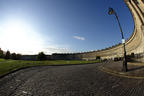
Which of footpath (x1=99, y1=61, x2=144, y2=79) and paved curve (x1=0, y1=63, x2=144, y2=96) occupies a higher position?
footpath (x1=99, y1=61, x2=144, y2=79)

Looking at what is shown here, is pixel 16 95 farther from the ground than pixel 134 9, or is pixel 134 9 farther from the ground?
pixel 134 9

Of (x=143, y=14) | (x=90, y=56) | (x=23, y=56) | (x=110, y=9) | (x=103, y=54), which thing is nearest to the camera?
(x=110, y=9)

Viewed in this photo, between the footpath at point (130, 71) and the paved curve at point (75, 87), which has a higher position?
the footpath at point (130, 71)

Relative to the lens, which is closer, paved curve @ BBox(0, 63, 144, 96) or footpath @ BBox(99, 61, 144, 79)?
paved curve @ BBox(0, 63, 144, 96)

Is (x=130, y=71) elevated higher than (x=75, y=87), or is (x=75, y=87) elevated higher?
(x=130, y=71)

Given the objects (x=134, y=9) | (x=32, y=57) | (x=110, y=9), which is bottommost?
(x=32, y=57)

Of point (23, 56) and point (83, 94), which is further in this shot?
point (23, 56)

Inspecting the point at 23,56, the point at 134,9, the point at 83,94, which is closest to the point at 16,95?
the point at 83,94

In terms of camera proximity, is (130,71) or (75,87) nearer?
(75,87)

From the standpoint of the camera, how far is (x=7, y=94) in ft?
15.1

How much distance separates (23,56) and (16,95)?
112 metres

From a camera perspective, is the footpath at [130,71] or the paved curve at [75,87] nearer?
the paved curve at [75,87]

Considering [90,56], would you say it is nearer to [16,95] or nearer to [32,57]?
[32,57]

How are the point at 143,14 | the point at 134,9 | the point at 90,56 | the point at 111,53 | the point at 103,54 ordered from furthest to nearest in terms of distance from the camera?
the point at 90,56, the point at 103,54, the point at 111,53, the point at 134,9, the point at 143,14
